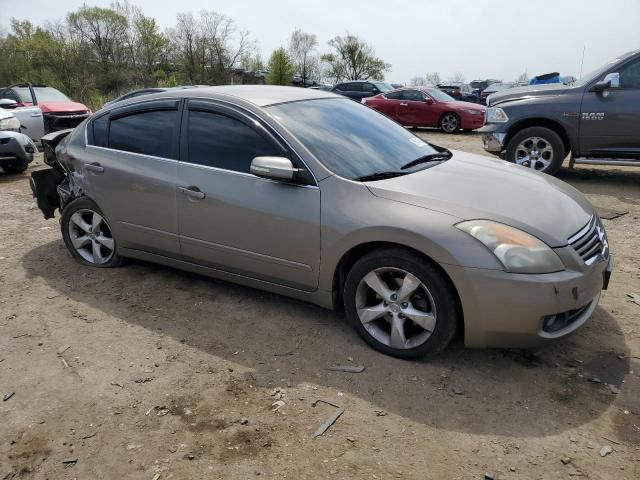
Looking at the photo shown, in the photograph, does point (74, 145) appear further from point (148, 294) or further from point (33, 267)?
point (148, 294)

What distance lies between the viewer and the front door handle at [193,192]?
12.0 ft

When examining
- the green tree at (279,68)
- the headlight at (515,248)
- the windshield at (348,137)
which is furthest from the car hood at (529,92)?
the green tree at (279,68)

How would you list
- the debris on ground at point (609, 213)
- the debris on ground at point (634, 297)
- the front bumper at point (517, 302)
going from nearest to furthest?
the front bumper at point (517, 302) → the debris on ground at point (634, 297) → the debris on ground at point (609, 213)

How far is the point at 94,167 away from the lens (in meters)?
4.29

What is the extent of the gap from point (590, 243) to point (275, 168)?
6.54 ft

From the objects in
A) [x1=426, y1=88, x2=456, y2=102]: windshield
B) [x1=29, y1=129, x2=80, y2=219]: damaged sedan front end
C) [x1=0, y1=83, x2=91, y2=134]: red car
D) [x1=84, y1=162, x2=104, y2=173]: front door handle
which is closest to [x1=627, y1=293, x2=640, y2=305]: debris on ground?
[x1=84, y1=162, x2=104, y2=173]: front door handle

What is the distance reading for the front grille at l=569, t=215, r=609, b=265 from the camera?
293 centimetres

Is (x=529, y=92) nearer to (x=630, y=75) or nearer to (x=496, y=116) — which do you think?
(x=496, y=116)

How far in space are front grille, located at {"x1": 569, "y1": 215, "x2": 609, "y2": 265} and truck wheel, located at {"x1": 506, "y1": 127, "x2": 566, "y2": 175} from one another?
4719 mm

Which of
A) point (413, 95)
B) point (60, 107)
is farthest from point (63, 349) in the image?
point (413, 95)

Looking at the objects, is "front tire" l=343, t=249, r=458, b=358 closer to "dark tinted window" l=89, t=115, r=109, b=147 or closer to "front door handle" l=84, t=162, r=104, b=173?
"front door handle" l=84, t=162, r=104, b=173

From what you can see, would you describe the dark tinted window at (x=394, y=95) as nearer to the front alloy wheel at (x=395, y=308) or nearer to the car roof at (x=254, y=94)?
the car roof at (x=254, y=94)

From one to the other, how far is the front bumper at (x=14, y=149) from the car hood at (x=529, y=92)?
26.2 ft

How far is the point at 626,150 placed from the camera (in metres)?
7.19
